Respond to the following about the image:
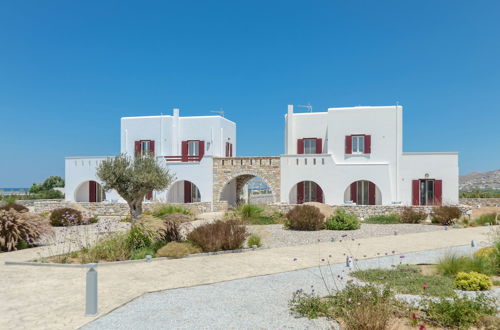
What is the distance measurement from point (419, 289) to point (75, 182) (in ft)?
81.4

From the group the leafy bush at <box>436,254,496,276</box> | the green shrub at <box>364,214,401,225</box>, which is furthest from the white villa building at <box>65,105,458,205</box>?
the leafy bush at <box>436,254,496,276</box>

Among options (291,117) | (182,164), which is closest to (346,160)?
(291,117)

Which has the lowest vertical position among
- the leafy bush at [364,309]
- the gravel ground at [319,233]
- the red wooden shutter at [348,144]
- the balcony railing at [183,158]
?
the gravel ground at [319,233]

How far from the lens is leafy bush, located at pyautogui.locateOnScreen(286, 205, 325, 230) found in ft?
49.0

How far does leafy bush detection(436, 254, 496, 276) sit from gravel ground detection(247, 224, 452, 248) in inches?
193

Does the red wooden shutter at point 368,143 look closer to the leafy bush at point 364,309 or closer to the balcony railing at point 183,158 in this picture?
the balcony railing at point 183,158

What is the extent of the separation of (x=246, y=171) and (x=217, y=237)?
14190 millimetres

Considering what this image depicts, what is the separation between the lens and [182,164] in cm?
2503

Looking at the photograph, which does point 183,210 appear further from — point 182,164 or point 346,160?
point 346,160

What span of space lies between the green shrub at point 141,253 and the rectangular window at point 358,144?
1700 centimetres

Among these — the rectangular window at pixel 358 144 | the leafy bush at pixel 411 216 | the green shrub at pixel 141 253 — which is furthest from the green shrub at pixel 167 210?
the rectangular window at pixel 358 144

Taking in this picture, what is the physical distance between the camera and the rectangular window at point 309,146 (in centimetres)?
2553

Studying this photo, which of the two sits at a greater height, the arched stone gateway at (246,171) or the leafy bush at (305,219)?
the arched stone gateway at (246,171)

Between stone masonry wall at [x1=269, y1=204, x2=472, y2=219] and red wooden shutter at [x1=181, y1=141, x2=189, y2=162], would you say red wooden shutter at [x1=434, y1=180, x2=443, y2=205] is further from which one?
red wooden shutter at [x1=181, y1=141, x2=189, y2=162]
